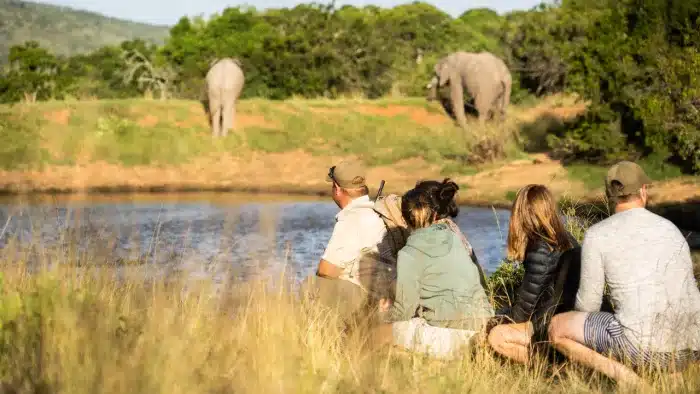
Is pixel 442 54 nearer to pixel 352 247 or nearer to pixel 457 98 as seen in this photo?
pixel 457 98

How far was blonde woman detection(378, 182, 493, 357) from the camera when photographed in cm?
566

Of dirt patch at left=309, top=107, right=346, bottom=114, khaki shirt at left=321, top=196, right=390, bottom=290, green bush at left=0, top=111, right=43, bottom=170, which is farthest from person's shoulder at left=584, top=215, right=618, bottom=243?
dirt patch at left=309, top=107, right=346, bottom=114

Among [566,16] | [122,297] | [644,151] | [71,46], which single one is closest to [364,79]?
[566,16]

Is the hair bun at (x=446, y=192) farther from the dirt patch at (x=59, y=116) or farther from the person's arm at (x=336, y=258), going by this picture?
the dirt patch at (x=59, y=116)

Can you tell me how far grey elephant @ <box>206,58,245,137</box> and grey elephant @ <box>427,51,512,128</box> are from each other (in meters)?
5.25

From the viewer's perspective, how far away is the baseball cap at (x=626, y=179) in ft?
17.5

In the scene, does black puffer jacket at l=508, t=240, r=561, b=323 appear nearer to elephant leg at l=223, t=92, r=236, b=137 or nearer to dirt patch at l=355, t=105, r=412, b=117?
elephant leg at l=223, t=92, r=236, b=137

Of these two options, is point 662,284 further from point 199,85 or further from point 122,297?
point 199,85

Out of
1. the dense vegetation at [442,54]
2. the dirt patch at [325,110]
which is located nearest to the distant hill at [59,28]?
the dense vegetation at [442,54]

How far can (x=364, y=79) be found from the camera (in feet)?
109

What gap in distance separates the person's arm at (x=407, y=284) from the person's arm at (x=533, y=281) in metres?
0.60

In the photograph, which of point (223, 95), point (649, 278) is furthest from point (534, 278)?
point (223, 95)

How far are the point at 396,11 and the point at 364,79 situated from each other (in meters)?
32.5

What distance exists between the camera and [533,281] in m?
5.83
